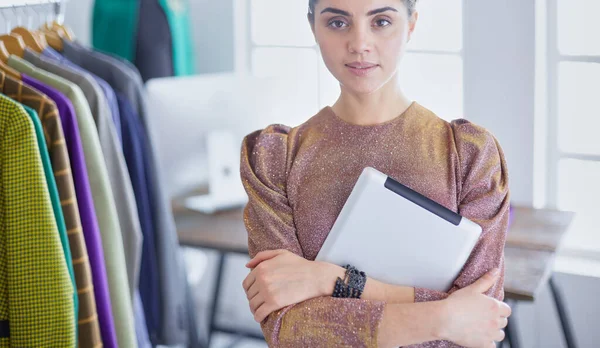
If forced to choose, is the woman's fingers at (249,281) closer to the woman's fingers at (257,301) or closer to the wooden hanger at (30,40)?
the woman's fingers at (257,301)

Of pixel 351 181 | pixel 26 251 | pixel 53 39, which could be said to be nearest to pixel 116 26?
pixel 53 39

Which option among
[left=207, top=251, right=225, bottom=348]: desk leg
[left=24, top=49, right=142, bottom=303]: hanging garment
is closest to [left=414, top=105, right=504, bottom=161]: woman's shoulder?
[left=24, top=49, right=142, bottom=303]: hanging garment

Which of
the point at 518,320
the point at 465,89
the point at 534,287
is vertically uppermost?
the point at 465,89

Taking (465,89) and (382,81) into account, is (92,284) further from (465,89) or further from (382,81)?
(465,89)

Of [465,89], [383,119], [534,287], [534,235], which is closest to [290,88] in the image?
[465,89]

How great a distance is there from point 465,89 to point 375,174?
5.72 feet

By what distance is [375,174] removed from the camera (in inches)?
37.6


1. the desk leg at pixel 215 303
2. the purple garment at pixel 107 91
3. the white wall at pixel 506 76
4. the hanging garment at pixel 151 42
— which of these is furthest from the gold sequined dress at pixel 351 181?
the hanging garment at pixel 151 42

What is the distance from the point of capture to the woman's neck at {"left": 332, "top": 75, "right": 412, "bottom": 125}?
3.44ft

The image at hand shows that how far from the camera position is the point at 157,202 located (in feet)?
6.54

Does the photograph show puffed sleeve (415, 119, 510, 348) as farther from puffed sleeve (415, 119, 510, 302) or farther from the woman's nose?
the woman's nose

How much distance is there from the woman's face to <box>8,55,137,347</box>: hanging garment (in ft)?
2.49

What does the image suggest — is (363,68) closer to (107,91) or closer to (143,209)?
(107,91)

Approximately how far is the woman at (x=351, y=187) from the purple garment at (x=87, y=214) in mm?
566
